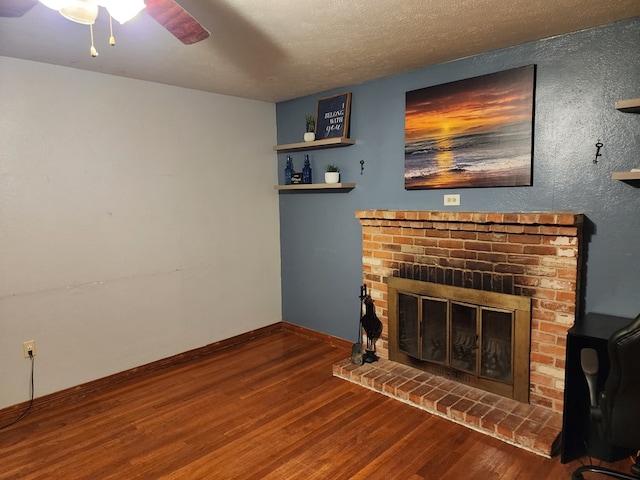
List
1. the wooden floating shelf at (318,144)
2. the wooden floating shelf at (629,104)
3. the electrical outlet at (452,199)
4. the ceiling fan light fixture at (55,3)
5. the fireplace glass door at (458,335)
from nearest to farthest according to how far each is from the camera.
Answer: the ceiling fan light fixture at (55,3) → the wooden floating shelf at (629,104) → the fireplace glass door at (458,335) → the electrical outlet at (452,199) → the wooden floating shelf at (318,144)

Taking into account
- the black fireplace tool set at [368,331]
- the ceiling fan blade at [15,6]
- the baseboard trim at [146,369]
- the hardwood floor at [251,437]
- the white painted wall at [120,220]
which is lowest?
the hardwood floor at [251,437]

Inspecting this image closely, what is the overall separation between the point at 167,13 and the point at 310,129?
239 cm

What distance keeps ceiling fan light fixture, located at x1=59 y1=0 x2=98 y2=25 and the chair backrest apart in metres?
2.26

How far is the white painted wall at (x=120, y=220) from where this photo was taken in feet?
9.07

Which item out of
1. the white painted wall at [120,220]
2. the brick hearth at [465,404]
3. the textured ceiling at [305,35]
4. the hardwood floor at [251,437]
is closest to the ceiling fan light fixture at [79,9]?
the textured ceiling at [305,35]

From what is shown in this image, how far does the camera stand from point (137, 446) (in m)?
2.42

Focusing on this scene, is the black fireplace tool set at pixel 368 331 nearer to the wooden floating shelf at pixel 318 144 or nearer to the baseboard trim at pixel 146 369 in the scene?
the baseboard trim at pixel 146 369

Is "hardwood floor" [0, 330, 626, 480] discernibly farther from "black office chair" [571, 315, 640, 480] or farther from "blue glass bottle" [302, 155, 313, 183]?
"blue glass bottle" [302, 155, 313, 183]

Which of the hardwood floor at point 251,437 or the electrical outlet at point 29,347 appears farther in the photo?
the electrical outlet at point 29,347

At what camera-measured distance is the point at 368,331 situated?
3.39m

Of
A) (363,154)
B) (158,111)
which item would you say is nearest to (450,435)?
(363,154)

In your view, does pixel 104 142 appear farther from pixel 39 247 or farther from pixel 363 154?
pixel 363 154

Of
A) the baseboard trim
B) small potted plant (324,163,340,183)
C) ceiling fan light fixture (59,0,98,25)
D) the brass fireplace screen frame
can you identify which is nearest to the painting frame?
small potted plant (324,163,340,183)

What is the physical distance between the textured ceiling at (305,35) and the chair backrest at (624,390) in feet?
5.21
